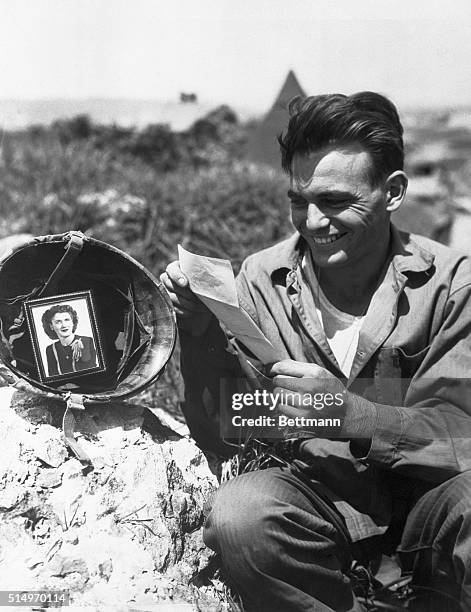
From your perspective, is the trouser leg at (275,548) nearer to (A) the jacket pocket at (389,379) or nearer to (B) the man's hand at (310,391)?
(B) the man's hand at (310,391)

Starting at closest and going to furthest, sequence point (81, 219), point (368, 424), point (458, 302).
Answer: point (368, 424), point (458, 302), point (81, 219)

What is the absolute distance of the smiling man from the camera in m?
2.07

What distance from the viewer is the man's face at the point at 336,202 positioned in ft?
7.70

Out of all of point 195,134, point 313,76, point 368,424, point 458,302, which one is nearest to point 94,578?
point 368,424

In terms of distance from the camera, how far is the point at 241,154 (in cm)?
573

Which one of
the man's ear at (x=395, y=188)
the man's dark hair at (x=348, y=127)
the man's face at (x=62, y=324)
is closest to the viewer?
the man's face at (x=62, y=324)

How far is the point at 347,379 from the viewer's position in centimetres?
235

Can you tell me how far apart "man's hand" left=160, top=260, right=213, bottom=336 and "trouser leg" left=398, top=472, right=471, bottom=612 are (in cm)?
75

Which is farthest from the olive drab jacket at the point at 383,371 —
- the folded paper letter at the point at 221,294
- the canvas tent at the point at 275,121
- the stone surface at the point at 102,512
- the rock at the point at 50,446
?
the canvas tent at the point at 275,121

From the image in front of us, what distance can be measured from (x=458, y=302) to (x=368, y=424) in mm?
443

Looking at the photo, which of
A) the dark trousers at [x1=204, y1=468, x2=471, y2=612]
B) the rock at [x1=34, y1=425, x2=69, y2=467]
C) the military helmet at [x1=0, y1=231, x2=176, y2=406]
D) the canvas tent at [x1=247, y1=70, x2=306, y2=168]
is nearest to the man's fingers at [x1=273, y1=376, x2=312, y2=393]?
the dark trousers at [x1=204, y1=468, x2=471, y2=612]

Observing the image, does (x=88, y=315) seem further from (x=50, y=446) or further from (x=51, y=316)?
(x=50, y=446)

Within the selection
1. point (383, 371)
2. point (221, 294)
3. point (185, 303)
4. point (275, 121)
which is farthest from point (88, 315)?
point (275, 121)

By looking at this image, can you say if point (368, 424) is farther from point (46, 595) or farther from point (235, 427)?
point (46, 595)
